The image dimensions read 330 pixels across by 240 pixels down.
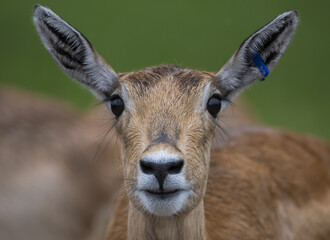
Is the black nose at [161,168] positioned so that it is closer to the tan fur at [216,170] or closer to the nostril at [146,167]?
the nostril at [146,167]

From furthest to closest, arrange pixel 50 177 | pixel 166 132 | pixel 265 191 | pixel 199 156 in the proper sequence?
1. pixel 50 177
2. pixel 265 191
3. pixel 199 156
4. pixel 166 132

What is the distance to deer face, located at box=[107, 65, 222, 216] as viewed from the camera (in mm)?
4855

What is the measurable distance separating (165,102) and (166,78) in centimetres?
35

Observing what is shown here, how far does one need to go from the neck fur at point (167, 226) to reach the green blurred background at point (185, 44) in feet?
35.6

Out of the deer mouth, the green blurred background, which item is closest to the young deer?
the deer mouth

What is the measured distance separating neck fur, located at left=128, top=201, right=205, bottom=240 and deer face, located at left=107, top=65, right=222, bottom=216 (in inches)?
9.3

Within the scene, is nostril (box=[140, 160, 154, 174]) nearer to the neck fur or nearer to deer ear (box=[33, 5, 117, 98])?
the neck fur

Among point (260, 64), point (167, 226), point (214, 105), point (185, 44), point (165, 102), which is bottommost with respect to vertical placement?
point (185, 44)

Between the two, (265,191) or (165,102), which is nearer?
(165,102)

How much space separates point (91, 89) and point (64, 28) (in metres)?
0.57

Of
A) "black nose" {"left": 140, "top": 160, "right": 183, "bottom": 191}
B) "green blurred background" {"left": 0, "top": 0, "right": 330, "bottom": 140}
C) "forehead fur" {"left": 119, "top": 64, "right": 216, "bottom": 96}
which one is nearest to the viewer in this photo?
"black nose" {"left": 140, "top": 160, "right": 183, "bottom": 191}

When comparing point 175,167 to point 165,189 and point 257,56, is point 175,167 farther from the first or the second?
point 257,56

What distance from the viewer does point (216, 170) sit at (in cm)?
682

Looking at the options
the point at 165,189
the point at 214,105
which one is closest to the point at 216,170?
the point at 214,105
